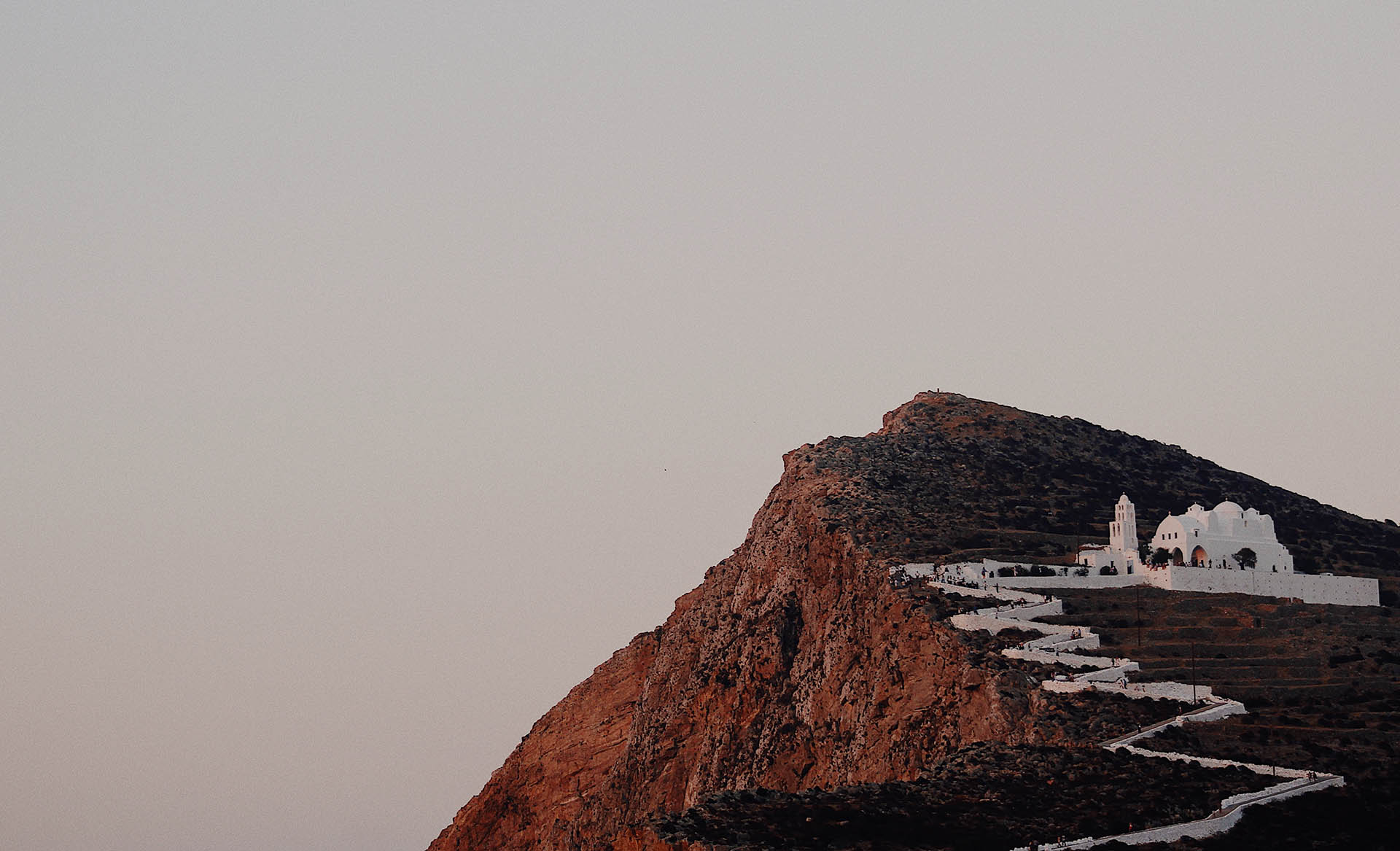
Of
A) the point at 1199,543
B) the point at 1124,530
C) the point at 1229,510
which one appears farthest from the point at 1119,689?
the point at 1229,510

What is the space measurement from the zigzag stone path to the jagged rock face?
2.54 metres

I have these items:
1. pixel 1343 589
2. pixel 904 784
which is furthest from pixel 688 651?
pixel 904 784

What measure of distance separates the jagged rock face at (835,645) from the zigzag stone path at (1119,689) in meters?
2.54

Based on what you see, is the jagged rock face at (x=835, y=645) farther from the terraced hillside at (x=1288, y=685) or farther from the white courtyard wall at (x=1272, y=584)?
the white courtyard wall at (x=1272, y=584)

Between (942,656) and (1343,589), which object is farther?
(1343,589)

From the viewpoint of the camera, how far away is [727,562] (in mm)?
113875

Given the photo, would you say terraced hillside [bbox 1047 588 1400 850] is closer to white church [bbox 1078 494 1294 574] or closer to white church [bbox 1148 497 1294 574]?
white church [bbox 1078 494 1294 574]

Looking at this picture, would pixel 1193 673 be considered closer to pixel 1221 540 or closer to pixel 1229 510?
pixel 1221 540

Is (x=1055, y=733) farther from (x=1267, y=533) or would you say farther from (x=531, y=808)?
(x=531, y=808)

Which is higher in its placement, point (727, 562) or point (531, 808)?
point (727, 562)

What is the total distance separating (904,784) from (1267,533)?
1512 inches

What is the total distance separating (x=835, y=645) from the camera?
94.4m

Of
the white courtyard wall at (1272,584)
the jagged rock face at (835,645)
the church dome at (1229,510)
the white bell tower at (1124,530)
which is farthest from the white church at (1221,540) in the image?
the jagged rock face at (835,645)

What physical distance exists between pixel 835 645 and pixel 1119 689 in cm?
1606
